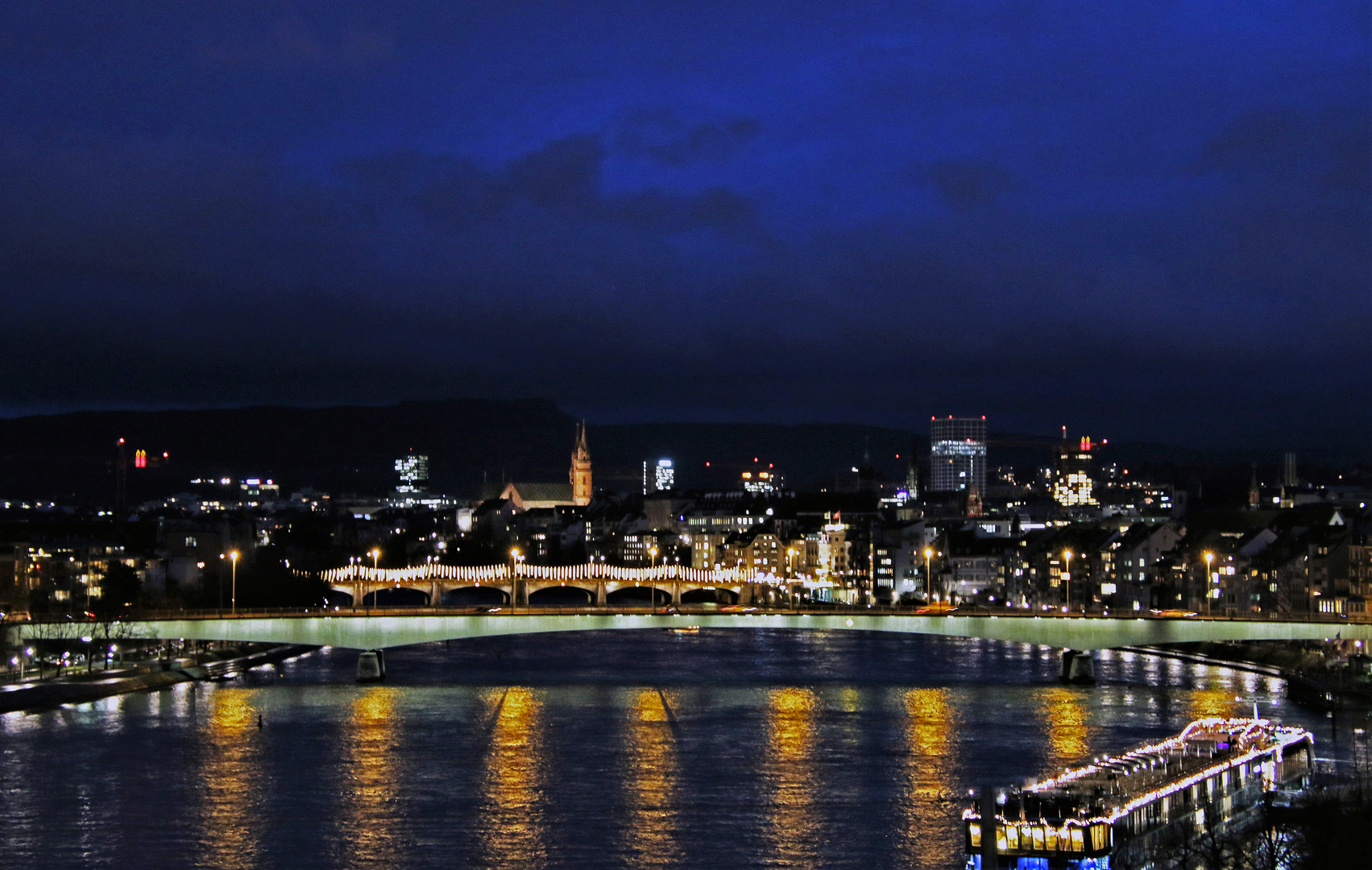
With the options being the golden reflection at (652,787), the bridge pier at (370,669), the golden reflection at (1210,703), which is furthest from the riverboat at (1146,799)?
the bridge pier at (370,669)

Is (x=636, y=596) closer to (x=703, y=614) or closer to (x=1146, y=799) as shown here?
(x=703, y=614)

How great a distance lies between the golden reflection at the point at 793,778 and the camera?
89.4 ft

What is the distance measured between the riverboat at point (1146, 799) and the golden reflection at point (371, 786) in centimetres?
865

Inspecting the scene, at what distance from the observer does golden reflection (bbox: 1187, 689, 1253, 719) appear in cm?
4284

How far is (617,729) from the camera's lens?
4072cm

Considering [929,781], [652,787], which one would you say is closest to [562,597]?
[652,787]

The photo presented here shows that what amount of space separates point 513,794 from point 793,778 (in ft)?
16.6

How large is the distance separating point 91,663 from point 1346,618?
37063mm

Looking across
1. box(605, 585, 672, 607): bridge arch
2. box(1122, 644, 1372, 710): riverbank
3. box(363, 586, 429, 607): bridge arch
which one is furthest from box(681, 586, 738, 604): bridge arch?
box(1122, 644, 1372, 710): riverbank

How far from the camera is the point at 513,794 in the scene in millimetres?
31906

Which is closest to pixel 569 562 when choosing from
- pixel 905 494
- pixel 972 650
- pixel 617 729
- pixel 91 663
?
pixel 905 494

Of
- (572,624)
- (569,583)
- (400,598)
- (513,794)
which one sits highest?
(569,583)

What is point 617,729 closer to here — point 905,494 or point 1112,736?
point 1112,736

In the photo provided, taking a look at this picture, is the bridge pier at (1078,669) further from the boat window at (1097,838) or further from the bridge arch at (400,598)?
the bridge arch at (400,598)
